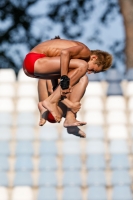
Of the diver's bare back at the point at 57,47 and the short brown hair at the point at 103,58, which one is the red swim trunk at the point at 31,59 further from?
the short brown hair at the point at 103,58

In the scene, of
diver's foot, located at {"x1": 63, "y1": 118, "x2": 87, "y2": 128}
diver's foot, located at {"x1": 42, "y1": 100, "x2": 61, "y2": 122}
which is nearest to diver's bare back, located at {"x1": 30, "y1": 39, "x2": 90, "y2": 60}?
diver's foot, located at {"x1": 42, "y1": 100, "x2": 61, "y2": 122}

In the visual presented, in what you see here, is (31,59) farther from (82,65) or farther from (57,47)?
(82,65)

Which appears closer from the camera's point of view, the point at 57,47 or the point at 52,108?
the point at 57,47

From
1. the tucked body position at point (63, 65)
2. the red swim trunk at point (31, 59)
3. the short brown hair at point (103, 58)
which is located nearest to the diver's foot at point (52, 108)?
the tucked body position at point (63, 65)

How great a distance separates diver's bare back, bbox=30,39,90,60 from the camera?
3.85 meters

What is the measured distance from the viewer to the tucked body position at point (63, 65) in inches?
149

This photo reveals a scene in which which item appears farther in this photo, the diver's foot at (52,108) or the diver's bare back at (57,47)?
the diver's foot at (52,108)

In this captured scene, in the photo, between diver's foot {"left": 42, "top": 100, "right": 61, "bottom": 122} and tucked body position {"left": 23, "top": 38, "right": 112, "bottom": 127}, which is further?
diver's foot {"left": 42, "top": 100, "right": 61, "bottom": 122}

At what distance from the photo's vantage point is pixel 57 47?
387cm

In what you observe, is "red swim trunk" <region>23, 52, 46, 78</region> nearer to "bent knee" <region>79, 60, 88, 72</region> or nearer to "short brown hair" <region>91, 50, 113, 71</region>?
"bent knee" <region>79, 60, 88, 72</region>

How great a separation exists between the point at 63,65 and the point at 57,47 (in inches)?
7.2

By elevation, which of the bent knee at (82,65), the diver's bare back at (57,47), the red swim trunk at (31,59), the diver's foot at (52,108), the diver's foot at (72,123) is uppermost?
the diver's bare back at (57,47)

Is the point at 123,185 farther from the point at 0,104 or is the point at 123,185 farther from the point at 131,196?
the point at 0,104

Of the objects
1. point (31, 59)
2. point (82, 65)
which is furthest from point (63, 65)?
point (31, 59)
